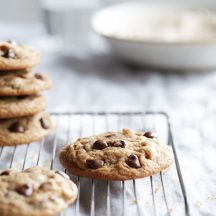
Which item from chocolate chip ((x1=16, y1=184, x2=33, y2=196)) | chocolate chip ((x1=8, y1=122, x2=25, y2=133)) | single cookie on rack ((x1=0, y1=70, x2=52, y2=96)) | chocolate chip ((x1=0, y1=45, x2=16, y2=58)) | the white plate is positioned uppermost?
chocolate chip ((x1=0, y1=45, x2=16, y2=58))

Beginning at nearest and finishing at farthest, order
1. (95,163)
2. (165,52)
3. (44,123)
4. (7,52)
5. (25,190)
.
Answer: (25,190)
(95,163)
(7,52)
(44,123)
(165,52)

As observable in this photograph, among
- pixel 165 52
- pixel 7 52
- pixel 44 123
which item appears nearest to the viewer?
pixel 7 52

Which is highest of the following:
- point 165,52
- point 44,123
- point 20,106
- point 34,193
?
point 34,193

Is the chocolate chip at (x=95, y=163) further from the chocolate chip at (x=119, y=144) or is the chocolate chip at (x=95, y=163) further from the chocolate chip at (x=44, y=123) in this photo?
the chocolate chip at (x=44, y=123)

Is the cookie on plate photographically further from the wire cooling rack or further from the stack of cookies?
the wire cooling rack

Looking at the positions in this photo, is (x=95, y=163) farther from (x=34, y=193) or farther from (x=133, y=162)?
(x=34, y=193)

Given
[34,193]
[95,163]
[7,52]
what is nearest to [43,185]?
[34,193]

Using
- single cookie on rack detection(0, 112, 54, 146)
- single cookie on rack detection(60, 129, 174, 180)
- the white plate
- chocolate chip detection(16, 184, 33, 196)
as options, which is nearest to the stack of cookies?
single cookie on rack detection(0, 112, 54, 146)

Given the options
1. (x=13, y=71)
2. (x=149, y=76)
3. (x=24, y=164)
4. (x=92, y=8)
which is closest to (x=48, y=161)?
(x=24, y=164)
